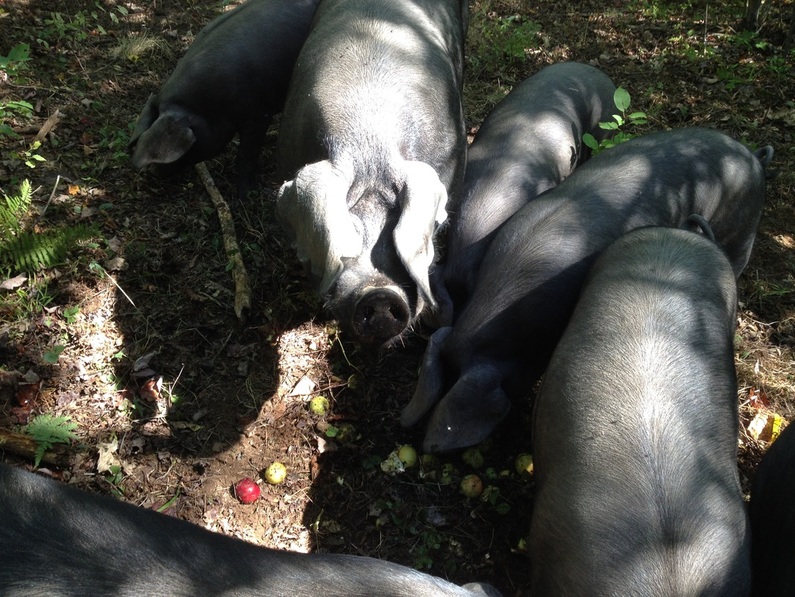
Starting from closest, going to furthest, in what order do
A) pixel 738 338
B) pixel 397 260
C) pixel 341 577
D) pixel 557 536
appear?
pixel 341 577 < pixel 557 536 < pixel 397 260 < pixel 738 338

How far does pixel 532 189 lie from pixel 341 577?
3452 millimetres

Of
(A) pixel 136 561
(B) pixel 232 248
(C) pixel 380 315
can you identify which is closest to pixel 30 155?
(B) pixel 232 248

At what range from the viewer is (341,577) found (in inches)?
98.9

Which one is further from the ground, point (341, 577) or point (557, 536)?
point (341, 577)

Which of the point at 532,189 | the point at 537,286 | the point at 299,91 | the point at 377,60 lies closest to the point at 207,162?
the point at 299,91

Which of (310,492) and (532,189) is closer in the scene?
(310,492)

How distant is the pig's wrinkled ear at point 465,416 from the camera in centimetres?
398

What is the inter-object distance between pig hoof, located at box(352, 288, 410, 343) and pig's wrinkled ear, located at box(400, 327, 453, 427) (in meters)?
0.50

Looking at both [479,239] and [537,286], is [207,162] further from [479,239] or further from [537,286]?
[537,286]

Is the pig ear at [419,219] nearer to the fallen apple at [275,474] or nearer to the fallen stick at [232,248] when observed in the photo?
the fallen apple at [275,474]

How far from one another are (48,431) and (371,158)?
2226 millimetres

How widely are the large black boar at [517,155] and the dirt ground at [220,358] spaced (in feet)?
1.72

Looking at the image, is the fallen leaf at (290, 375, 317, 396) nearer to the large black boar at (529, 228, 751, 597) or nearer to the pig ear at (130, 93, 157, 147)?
the large black boar at (529, 228, 751, 597)

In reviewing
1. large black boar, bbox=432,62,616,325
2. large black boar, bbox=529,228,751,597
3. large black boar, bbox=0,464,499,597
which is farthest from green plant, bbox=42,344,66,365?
large black boar, bbox=529,228,751,597
